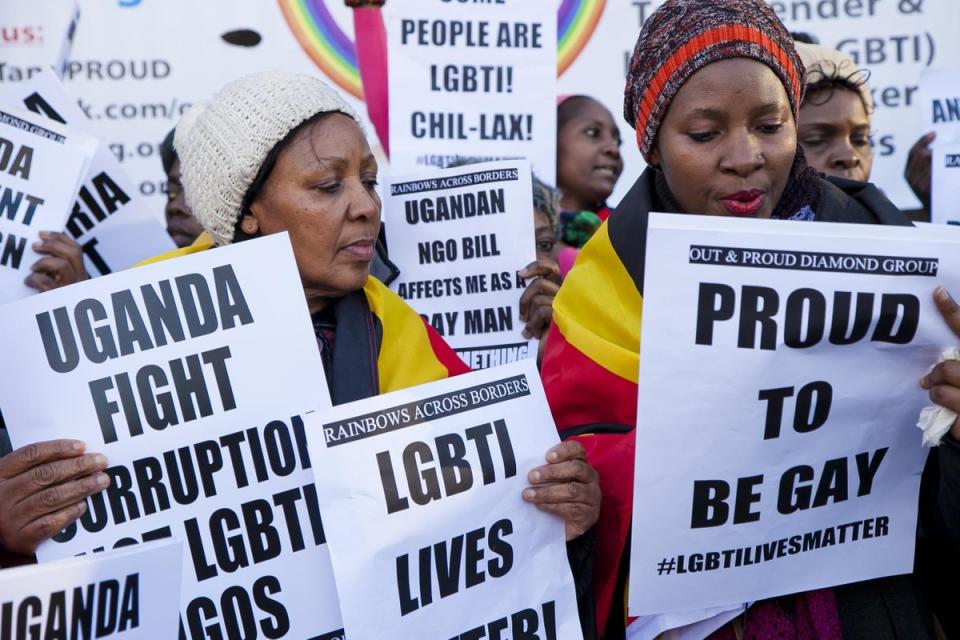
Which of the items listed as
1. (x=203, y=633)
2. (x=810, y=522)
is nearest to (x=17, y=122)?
(x=203, y=633)

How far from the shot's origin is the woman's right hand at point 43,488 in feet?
7.81

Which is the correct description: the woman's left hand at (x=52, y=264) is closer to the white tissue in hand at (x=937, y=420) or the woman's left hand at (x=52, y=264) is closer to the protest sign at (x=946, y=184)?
the white tissue in hand at (x=937, y=420)

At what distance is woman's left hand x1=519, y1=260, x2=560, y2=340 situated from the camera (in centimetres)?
414

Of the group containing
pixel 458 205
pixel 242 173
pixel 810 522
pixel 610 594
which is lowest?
pixel 610 594

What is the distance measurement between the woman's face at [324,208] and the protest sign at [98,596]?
1.02 m

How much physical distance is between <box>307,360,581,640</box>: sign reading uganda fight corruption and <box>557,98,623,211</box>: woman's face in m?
3.73

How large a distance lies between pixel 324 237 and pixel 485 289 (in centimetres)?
139

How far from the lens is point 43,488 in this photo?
94.5 inches

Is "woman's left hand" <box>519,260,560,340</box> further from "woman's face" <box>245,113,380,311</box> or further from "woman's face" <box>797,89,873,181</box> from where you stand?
"woman's face" <box>245,113,380,311</box>

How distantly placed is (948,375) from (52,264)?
2.89 metres

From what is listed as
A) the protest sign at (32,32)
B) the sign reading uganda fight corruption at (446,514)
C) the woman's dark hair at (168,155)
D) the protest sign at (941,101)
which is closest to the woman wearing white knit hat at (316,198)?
the sign reading uganda fight corruption at (446,514)

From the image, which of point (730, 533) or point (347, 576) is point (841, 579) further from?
point (347, 576)

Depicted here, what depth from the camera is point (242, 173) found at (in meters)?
2.99

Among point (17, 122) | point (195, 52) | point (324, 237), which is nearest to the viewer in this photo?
point (324, 237)
